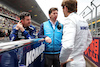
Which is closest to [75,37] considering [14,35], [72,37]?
[72,37]

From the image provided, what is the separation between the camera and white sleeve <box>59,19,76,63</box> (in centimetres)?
81

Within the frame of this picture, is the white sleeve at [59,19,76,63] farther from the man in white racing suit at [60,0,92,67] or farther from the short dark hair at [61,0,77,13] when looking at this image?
the short dark hair at [61,0,77,13]

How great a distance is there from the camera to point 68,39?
0.82 metres

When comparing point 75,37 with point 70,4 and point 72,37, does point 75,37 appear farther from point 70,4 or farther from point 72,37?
point 70,4

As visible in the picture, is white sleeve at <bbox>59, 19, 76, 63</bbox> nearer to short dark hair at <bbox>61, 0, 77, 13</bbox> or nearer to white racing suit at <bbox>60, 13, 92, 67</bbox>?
white racing suit at <bbox>60, 13, 92, 67</bbox>

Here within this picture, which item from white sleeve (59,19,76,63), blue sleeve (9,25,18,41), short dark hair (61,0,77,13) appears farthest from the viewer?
blue sleeve (9,25,18,41)

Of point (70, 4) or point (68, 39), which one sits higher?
point (70, 4)

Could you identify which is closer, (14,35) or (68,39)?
(68,39)

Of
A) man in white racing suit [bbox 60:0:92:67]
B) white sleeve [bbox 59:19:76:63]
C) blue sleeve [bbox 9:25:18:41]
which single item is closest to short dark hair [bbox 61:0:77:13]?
man in white racing suit [bbox 60:0:92:67]

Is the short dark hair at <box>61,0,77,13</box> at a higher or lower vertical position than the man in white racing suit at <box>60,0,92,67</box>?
higher

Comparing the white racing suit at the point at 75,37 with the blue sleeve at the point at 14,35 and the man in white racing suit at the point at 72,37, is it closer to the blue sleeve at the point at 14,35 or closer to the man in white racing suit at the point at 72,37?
the man in white racing suit at the point at 72,37

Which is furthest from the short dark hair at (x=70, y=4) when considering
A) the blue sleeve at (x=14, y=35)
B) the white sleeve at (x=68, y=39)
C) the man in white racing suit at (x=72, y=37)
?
the blue sleeve at (x=14, y=35)

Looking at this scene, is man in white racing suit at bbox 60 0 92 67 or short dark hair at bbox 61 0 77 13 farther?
short dark hair at bbox 61 0 77 13

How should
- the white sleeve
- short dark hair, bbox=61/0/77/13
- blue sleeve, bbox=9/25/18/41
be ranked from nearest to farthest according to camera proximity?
the white sleeve
short dark hair, bbox=61/0/77/13
blue sleeve, bbox=9/25/18/41
